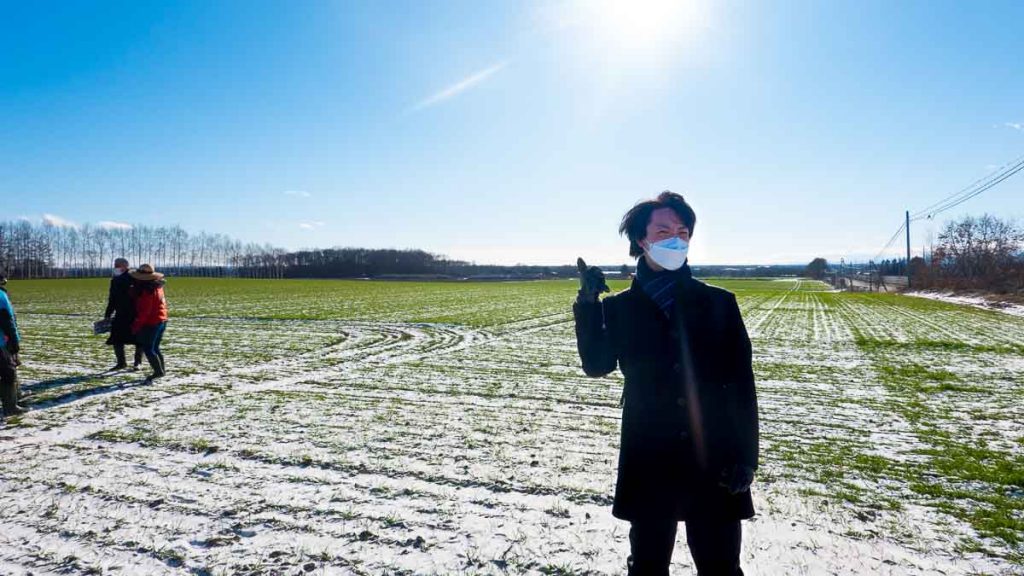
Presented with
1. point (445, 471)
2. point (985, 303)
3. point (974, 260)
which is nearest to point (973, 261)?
point (974, 260)

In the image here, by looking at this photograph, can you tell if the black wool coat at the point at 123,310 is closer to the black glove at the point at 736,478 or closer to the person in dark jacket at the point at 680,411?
the person in dark jacket at the point at 680,411

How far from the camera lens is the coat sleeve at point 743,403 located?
7.78 ft

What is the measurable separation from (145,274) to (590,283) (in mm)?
9972

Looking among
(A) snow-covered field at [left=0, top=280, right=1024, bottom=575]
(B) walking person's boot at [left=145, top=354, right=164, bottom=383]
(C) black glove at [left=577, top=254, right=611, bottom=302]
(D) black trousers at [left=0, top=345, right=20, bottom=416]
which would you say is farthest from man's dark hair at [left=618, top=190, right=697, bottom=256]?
(B) walking person's boot at [left=145, top=354, right=164, bottom=383]

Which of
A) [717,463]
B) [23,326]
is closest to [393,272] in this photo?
Answer: [23,326]

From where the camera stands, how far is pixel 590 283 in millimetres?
2562

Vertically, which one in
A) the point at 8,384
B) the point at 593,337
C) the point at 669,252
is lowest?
the point at 8,384

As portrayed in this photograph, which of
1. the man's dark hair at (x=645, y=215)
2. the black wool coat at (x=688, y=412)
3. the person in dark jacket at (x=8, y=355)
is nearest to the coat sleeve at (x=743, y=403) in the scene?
the black wool coat at (x=688, y=412)

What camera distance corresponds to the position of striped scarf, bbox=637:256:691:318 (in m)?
2.48

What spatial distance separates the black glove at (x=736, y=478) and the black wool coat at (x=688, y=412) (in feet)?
0.07

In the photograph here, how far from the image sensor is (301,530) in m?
4.09

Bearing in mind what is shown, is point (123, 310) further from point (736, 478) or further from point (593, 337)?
point (736, 478)

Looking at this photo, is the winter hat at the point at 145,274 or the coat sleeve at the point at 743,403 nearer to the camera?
the coat sleeve at the point at 743,403

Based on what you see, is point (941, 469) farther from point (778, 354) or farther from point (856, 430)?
point (778, 354)
